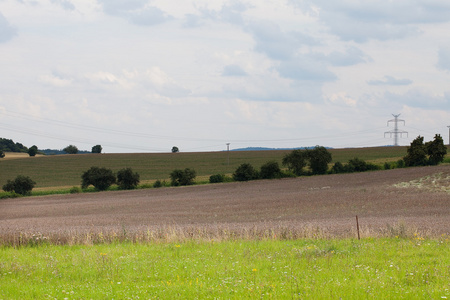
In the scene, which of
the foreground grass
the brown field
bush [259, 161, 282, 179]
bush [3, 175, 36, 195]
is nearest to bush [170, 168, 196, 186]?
the brown field

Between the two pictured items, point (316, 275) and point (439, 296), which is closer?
point (439, 296)

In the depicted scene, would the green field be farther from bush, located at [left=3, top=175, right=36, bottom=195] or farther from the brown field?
the brown field

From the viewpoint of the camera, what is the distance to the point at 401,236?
15922mm

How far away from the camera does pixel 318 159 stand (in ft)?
252

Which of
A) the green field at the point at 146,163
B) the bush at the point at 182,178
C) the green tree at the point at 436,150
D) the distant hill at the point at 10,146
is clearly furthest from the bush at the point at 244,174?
the distant hill at the point at 10,146

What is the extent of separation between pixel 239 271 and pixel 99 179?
2682 inches

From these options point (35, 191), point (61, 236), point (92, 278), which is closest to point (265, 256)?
point (92, 278)

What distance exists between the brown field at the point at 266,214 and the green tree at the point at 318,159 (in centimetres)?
984

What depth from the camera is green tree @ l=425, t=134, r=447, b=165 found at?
70.8 metres

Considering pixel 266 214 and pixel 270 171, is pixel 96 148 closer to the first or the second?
pixel 270 171

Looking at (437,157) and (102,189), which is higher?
(437,157)

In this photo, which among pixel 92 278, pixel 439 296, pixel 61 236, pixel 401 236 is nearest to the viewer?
pixel 439 296

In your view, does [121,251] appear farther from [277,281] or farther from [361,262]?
[361,262]

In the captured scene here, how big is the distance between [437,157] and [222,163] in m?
55.4
